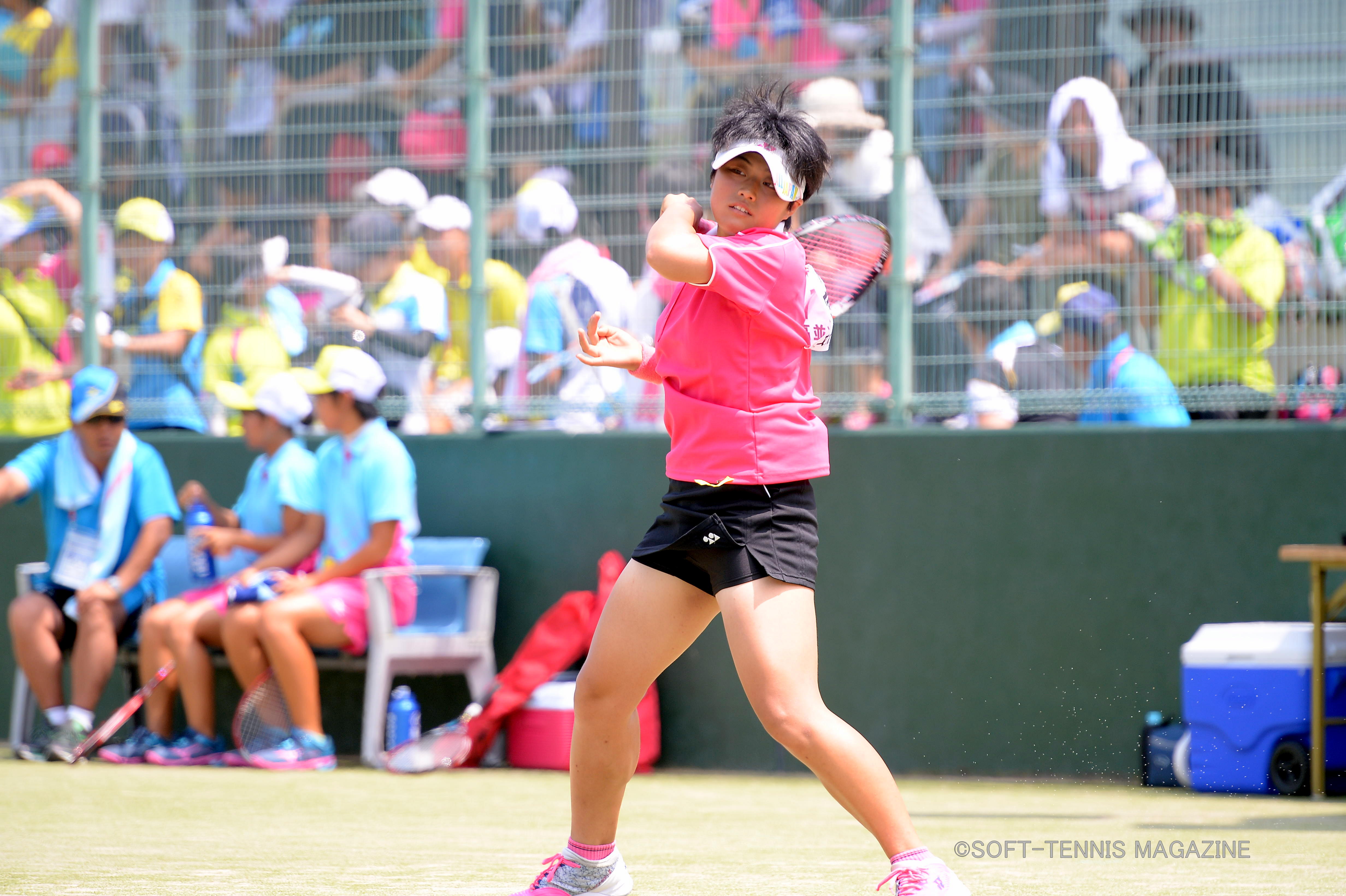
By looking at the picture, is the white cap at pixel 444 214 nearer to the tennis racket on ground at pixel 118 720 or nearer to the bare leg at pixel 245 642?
the bare leg at pixel 245 642

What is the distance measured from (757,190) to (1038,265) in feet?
11.3

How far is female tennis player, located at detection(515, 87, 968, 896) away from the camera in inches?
140

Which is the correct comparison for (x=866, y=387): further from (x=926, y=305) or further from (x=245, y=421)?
(x=245, y=421)

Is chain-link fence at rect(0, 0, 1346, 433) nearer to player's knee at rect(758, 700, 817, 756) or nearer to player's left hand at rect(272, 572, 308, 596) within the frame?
player's left hand at rect(272, 572, 308, 596)

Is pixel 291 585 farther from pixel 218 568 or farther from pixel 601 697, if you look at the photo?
pixel 601 697

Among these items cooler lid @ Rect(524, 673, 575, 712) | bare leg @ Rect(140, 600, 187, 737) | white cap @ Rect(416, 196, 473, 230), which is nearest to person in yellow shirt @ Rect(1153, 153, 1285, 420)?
cooler lid @ Rect(524, 673, 575, 712)

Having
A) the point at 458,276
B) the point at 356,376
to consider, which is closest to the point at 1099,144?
the point at 458,276

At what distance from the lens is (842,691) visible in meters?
7.01

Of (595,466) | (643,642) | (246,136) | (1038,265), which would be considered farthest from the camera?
(246,136)

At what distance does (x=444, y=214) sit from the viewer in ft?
25.7

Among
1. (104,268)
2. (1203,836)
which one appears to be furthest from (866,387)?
(104,268)

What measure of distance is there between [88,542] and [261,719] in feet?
3.86

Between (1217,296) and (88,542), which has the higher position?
(1217,296)

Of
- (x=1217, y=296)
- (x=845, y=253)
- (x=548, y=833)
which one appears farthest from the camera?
(x=1217, y=296)
